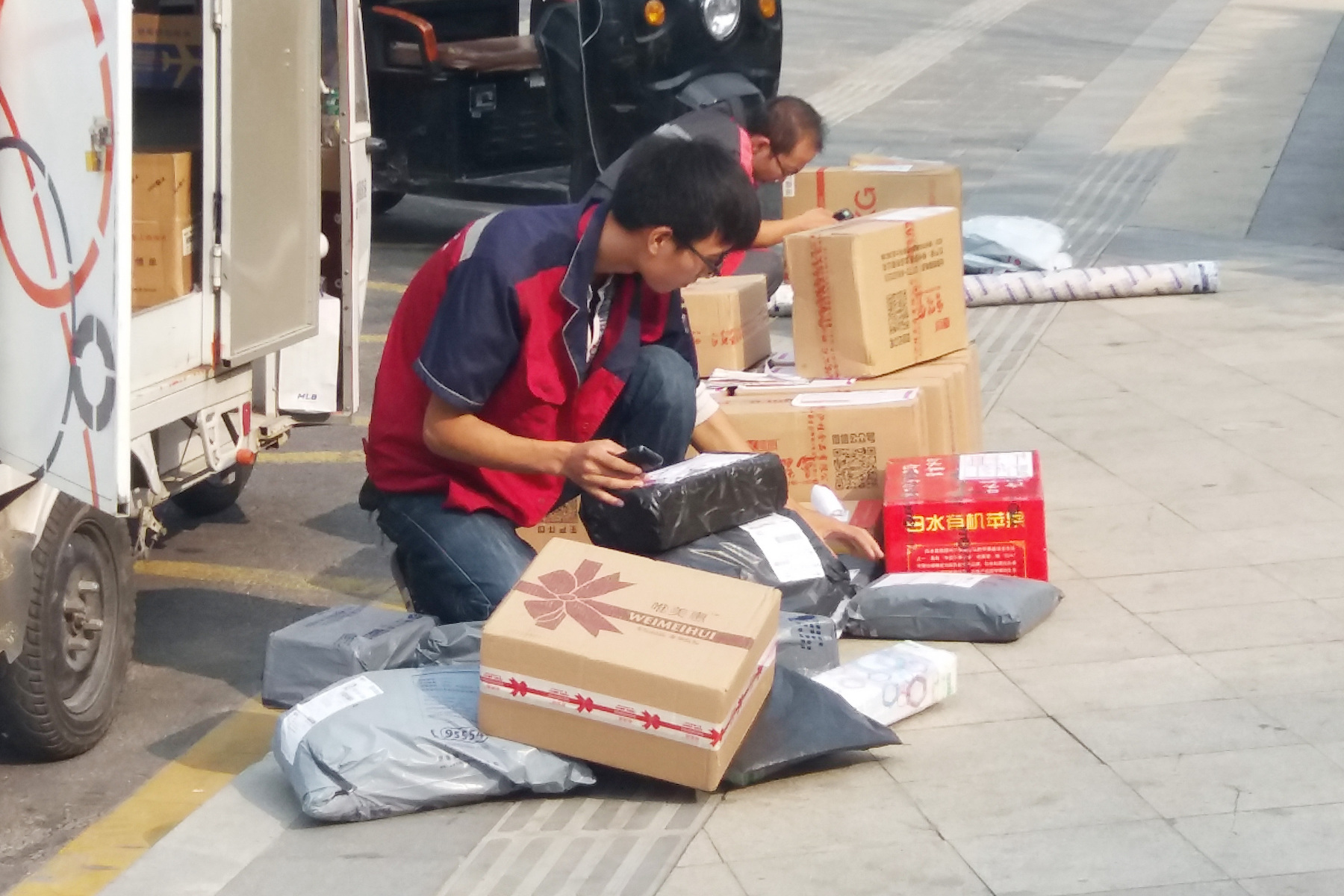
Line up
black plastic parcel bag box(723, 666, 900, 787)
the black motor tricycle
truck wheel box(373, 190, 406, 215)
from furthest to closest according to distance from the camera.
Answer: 1. truck wheel box(373, 190, 406, 215)
2. the black motor tricycle
3. black plastic parcel bag box(723, 666, 900, 787)

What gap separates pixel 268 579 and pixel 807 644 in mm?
2147

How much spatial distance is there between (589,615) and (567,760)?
11.7 inches

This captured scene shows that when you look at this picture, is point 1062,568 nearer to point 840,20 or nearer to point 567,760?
point 567,760

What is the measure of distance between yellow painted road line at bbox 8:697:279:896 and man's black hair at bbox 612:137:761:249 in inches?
62.6

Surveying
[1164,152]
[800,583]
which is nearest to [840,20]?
[1164,152]

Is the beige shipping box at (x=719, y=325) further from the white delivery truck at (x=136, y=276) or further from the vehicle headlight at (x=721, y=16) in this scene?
the vehicle headlight at (x=721, y=16)

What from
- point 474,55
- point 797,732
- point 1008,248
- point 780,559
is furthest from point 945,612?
point 474,55

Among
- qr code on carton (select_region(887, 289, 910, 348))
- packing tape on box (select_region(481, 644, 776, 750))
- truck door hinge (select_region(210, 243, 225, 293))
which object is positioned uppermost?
truck door hinge (select_region(210, 243, 225, 293))

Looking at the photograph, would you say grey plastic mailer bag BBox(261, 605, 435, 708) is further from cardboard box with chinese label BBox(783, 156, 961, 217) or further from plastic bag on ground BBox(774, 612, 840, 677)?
cardboard box with chinese label BBox(783, 156, 961, 217)

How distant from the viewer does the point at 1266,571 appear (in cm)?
504

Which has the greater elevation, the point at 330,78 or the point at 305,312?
the point at 330,78

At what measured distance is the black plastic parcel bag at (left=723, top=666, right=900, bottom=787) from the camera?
370 centimetres

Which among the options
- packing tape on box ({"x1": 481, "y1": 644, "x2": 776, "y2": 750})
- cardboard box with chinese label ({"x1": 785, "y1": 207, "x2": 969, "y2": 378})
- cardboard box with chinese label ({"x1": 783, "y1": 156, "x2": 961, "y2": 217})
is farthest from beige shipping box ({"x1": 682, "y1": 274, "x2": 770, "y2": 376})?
packing tape on box ({"x1": 481, "y1": 644, "x2": 776, "y2": 750})

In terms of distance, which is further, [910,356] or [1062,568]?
[910,356]
